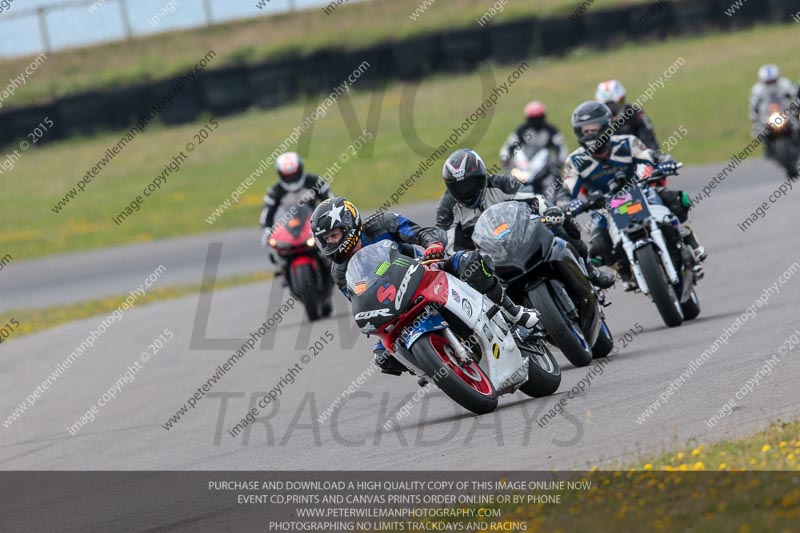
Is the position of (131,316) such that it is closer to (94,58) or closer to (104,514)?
(104,514)

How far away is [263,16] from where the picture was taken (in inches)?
1635

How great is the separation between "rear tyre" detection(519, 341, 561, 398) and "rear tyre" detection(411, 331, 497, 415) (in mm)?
407

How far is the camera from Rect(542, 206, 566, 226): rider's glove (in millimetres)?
9289

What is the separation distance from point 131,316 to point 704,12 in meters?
24.1

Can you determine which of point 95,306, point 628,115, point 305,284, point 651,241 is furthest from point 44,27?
point 651,241

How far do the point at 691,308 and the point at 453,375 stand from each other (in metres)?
4.06

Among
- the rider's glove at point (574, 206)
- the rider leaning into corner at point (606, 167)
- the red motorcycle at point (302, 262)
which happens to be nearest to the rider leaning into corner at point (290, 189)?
the red motorcycle at point (302, 262)

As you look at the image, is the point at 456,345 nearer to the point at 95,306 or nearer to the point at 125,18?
the point at 95,306

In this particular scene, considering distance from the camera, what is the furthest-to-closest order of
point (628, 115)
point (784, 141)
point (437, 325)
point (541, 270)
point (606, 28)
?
point (606, 28)
point (784, 141)
point (628, 115)
point (541, 270)
point (437, 325)

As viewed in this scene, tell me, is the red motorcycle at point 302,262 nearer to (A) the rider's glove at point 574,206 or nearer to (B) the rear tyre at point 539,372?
(A) the rider's glove at point 574,206

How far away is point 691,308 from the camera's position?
11.2 meters

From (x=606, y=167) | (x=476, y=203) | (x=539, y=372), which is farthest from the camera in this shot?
(x=606, y=167)

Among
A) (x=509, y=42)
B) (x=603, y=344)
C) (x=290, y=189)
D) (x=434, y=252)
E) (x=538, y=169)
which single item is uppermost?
(x=434, y=252)

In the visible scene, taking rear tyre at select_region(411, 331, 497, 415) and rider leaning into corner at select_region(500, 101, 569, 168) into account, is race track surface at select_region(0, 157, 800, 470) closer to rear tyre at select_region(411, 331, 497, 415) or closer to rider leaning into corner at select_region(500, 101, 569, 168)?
rear tyre at select_region(411, 331, 497, 415)
